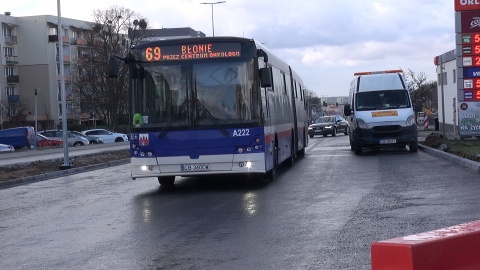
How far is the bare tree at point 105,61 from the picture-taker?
72.4 m

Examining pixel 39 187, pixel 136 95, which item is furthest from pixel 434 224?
pixel 39 187

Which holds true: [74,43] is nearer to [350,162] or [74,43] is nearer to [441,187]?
[350,162]

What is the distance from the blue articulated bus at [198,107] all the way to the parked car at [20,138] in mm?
43870

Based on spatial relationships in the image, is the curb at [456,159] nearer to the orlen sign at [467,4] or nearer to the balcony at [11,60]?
the orlen sign at [467,4]

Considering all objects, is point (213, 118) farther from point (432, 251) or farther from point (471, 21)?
point (471, 21)

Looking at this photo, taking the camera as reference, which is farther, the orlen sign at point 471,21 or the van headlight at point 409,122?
the orlen sign at point 471,21

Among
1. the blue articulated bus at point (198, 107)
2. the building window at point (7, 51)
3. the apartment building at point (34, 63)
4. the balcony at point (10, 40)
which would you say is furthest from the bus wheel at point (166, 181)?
the balcony at point (10, 40)

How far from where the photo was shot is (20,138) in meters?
59.3

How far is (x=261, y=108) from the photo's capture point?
1684cm

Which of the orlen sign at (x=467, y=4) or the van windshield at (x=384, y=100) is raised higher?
the orlen sign at (x=467, y=4)

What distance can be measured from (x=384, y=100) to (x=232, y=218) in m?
16.7

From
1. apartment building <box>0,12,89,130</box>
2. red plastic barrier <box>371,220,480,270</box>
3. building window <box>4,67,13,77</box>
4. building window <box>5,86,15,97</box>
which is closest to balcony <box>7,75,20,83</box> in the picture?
apartment building <box>0,12,89,130</box>

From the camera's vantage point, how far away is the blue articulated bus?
16.5 meters

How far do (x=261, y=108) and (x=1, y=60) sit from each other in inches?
3156
